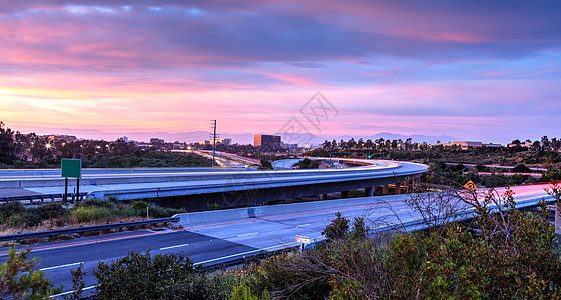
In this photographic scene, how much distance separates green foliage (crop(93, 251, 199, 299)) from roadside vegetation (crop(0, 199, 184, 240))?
12.2 metres

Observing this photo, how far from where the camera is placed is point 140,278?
772cm

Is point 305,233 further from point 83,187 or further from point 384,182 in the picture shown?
point 384,182

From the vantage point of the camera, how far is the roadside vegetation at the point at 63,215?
1856 centimetres

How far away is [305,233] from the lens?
21.4 meters

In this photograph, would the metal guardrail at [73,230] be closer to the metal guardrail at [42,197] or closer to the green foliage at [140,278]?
the metal guardrail at [42,197]

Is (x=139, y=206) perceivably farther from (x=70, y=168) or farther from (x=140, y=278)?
(x=140, y=278)

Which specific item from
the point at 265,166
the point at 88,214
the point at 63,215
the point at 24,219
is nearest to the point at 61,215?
the point at 63,215

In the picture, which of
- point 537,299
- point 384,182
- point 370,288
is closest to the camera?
point 537,299

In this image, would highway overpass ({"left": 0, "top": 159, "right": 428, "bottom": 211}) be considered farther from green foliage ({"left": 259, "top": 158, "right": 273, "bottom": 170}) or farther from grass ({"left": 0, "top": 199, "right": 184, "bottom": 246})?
green foliage ({"left": 259, "top": 158, "right": 273, "bottom": 170})

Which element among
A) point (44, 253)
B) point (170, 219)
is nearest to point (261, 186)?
point (170, 219)

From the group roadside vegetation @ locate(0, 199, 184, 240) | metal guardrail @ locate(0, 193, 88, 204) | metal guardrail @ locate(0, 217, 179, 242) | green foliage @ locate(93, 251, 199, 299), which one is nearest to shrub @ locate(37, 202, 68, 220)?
roadside vegetation @ locate(0, 199, 184, 240)

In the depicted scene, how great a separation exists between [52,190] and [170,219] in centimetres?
1185

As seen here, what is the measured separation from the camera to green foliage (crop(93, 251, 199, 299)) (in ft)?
24.3

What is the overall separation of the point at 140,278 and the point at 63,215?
1558 centimetres
